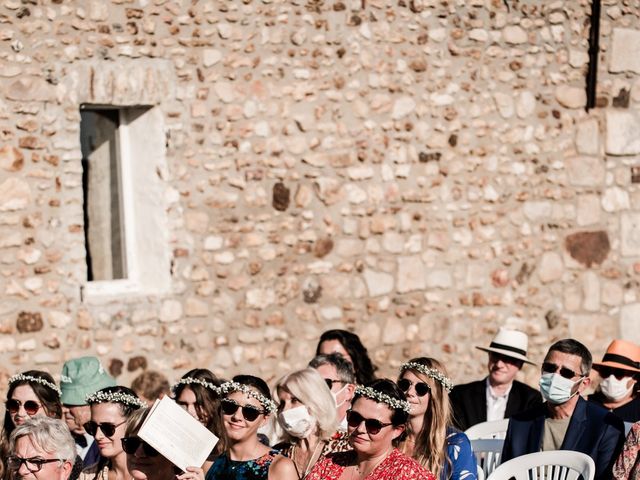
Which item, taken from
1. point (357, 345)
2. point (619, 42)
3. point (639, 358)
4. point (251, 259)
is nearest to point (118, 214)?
point (251, 259)

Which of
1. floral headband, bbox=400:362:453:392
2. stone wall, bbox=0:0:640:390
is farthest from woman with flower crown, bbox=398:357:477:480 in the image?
stone wall, bbox=0:0:640:390

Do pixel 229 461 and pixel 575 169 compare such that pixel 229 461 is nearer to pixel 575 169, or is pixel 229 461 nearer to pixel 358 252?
pixel 358 252

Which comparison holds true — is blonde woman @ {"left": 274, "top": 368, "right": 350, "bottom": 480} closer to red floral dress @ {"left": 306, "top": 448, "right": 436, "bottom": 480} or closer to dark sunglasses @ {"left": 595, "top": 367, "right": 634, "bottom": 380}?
red floral dress @ {"left": 306, "top": 448, "right": 436, "bottom": 480}

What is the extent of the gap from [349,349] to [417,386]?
6.27 ft

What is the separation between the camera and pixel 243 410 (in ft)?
17.6

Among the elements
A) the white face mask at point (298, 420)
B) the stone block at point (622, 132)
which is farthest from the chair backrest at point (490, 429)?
the stone block at point (622, 132)

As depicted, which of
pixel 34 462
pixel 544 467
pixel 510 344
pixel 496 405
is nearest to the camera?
pixel 34 462

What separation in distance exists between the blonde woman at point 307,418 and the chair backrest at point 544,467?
882 mm

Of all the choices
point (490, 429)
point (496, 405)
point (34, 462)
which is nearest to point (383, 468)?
point (34, 462)

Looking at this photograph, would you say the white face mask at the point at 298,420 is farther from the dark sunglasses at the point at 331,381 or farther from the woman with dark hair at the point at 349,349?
the woman with dark hair at the point at 349,349

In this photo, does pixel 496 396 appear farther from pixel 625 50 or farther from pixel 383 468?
pixel 625 50

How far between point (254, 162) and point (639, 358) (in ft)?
10.6

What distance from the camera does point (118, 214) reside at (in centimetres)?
895

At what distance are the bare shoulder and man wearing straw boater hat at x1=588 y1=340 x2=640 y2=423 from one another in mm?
2654
